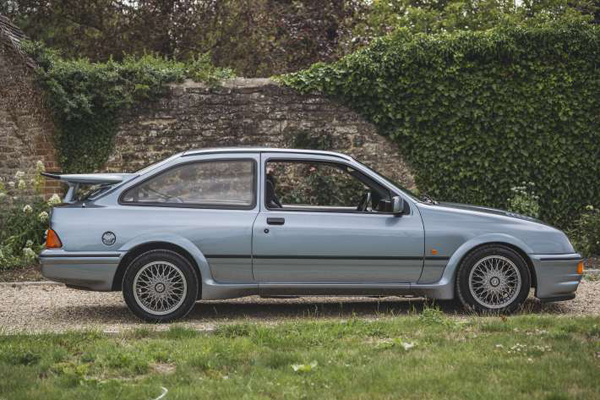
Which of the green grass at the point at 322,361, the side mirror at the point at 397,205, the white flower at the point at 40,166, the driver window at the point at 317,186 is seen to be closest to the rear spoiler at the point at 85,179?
the green grass at the point at 322,361

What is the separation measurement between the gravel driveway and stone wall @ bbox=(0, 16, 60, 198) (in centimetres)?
371

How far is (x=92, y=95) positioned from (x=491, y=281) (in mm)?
7452

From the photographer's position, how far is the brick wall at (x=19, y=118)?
12.5m

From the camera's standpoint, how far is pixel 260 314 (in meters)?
7.95

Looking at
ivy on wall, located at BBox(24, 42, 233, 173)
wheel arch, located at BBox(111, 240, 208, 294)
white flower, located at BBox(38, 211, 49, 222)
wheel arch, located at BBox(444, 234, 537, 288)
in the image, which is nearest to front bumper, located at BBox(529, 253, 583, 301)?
wheel arch, located at BBox(444, 234, 537, 288)

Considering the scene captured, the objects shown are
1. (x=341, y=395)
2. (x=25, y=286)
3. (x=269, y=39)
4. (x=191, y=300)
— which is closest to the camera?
(x=341, y=395)

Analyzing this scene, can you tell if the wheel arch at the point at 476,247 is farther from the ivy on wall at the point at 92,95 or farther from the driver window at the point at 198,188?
the ivy on wall at the point at 92,95

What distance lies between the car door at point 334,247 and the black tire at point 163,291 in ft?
2.03

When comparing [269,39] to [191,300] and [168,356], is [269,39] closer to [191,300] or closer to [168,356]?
[191,300]

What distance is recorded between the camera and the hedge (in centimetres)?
1259

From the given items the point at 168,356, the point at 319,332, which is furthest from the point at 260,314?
the point at 168,356

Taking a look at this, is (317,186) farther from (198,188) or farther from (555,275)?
(555,275)

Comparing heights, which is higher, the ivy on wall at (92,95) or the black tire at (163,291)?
the ivy on wall at (92,95)

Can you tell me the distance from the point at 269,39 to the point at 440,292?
14632 millimetres
